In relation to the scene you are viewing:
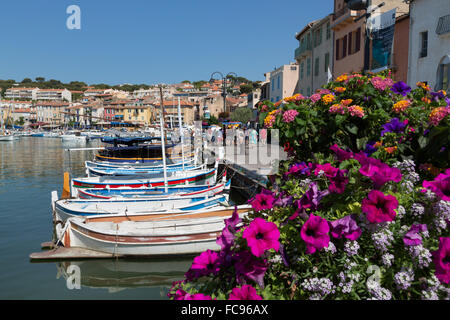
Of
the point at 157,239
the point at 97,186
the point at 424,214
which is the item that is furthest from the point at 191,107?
the point at 424,214

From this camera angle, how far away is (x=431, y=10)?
18078mm

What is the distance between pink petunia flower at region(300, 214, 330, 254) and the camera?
2035mm

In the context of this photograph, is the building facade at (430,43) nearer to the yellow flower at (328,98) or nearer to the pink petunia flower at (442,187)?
the yellow flower at (328,98)

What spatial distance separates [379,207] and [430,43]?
19.5 m

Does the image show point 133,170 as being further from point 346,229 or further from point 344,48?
point 346,229

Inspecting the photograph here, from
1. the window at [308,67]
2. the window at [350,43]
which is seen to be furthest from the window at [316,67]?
the window at [350,43]

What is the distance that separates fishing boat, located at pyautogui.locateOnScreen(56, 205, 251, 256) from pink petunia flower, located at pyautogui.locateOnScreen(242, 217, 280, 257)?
8.59 m

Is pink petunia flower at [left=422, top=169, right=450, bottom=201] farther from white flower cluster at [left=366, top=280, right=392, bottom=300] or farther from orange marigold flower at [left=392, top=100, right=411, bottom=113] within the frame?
orange marigold flower at [left=392, top=100, right=411, bottom=113]

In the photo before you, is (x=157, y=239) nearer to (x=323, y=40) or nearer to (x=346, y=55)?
(x=346, y=55)

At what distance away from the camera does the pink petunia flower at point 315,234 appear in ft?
6.68

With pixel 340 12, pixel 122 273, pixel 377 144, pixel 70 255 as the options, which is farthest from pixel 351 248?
pixel 340 12

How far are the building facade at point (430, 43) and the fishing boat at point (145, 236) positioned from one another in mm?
12785

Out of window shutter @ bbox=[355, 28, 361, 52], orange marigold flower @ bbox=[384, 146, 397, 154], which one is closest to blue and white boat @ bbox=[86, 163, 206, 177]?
window shutter @ bbox=[355, 28, 361, 52]

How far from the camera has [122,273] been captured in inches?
419
